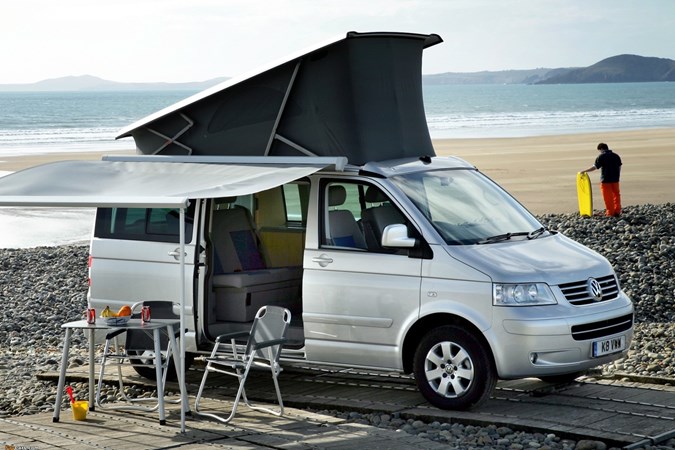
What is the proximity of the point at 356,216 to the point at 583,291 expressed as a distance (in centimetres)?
200

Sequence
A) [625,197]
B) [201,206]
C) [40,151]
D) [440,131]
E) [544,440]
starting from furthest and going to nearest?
[440,131], [40,151], [625,197], [201,206], [544,440]

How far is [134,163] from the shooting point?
1012 centimetres

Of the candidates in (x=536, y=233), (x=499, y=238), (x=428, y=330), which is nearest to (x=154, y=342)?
(x=428, y=330)

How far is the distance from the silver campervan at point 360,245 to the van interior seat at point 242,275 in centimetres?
1

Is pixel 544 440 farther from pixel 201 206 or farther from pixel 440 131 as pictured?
pixel 440 131

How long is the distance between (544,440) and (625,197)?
2129 centimetres

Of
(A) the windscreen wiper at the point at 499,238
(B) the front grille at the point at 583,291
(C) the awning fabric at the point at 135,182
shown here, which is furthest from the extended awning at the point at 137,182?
(B) the front grille at the point at 583,291

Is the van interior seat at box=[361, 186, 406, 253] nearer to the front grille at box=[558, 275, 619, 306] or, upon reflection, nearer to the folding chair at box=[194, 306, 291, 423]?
the folding chair at box=[194, 306, 291, 423]

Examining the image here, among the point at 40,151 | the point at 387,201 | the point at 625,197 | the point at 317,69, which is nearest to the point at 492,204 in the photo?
the point at 387,201

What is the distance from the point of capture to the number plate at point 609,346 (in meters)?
8.96

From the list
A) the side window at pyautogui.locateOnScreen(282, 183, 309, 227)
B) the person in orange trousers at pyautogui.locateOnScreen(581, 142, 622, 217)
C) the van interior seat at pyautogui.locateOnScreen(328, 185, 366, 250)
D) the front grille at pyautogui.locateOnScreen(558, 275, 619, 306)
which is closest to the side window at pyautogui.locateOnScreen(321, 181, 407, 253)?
the van interior seat at pyautogui.locateOnScreen(328, 185, 366, 250)

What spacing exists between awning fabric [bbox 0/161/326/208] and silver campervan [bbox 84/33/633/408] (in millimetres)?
60

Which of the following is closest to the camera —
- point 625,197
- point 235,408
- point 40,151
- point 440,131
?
point 235,408

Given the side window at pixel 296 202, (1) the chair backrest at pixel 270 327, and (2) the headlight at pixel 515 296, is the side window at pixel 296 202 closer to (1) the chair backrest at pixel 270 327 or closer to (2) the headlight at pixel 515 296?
(1) the chair backrest at pixel 270 327
